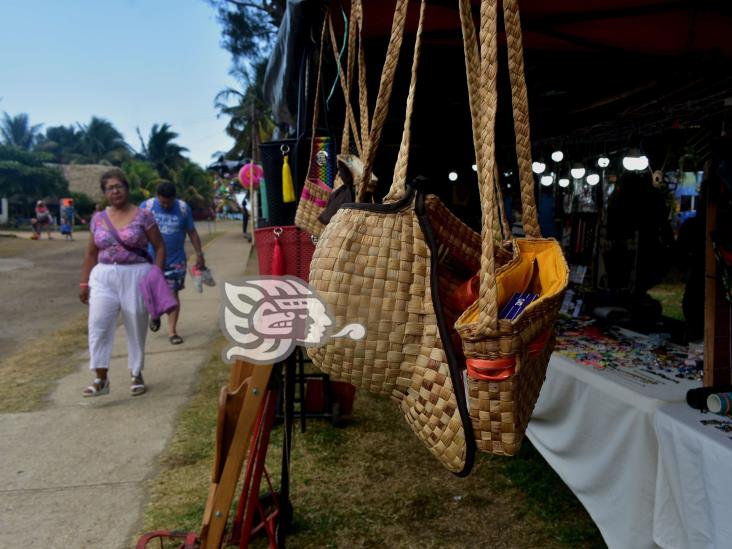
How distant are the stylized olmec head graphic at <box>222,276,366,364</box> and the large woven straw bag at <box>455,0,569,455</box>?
74 centimetres

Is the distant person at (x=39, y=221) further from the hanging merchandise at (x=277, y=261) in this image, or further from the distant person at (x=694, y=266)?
the hanging merchandise at (x=277, y=261)

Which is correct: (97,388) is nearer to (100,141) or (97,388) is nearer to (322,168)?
(322,168)

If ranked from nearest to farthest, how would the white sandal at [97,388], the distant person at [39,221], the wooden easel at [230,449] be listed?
the wooden easel at [230,449]
the white sandal at [97,388]
the distant person at [39,221]

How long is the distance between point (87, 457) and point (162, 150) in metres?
57.9

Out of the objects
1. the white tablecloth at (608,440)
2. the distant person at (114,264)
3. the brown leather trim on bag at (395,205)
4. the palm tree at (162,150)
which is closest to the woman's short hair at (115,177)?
the distant person at (114,264)

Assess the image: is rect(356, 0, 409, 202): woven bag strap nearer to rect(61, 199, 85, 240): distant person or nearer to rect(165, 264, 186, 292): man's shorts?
rect(165, 264, 186, 292): man's shorts

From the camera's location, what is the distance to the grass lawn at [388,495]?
2.41m

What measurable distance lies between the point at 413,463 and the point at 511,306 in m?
2.49

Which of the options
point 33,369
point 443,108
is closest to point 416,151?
point 443,108

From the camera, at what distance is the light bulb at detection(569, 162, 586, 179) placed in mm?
4480

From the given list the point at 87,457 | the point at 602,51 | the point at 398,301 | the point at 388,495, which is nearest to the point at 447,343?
the point at 398,301

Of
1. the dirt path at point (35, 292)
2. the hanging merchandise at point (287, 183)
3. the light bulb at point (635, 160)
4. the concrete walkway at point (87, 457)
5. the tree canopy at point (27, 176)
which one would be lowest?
the concrete walkway at point (87, 457)

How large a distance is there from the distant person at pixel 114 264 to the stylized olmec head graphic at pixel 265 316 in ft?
8.28

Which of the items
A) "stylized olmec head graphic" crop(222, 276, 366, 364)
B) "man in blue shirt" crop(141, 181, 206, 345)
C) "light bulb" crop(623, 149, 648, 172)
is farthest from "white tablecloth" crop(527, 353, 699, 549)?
"man in blue shirt" crop(141, 181, 206, 345)
